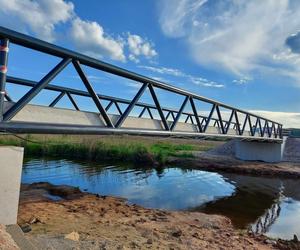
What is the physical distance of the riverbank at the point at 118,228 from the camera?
7.37 meters

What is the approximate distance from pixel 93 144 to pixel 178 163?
946 centimetres

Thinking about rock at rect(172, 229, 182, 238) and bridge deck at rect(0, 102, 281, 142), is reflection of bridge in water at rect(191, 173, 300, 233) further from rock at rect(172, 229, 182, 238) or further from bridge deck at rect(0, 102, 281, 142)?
bridge deck at rect(0, 102, 281, 142)

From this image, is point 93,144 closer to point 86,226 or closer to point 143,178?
point 143,178

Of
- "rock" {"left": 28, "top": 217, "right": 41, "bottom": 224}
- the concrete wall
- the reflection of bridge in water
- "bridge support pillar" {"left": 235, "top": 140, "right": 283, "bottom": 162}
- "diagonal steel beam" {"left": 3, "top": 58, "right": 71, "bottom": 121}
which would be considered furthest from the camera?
"bridge support pillar" {"left": 235, "top": 140, "right": 283, "bottom": 162}

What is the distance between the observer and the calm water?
14.8 metres

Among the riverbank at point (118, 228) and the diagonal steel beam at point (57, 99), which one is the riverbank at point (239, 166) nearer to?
the riverbank at point (118, 228)

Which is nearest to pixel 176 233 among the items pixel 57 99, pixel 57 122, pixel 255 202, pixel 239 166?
pixel 57 122

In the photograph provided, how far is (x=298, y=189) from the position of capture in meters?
23.2

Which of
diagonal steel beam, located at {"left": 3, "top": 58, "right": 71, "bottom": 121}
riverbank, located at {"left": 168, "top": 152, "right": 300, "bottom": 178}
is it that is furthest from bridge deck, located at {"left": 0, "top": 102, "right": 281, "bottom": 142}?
riverbank, located at {"left": 168, "top": 152, "right": 300, "bottom": 178}

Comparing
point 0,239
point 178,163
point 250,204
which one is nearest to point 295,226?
point 250,204

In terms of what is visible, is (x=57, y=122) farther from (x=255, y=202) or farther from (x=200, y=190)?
(x=200, y=190)

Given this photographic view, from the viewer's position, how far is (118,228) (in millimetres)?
9008

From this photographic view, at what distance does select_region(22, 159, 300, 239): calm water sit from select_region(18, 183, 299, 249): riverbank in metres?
2.79

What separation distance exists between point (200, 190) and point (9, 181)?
50.8 ft
